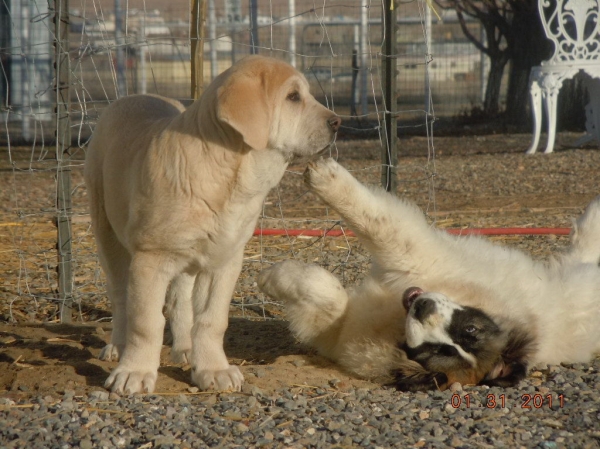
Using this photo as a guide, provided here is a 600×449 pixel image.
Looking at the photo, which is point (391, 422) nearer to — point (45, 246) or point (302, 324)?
point (302, 324)

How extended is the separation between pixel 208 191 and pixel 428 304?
1.05 meters

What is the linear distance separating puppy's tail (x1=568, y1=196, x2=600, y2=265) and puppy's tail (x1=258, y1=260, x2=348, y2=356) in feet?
5.03

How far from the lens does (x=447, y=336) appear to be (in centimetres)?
360

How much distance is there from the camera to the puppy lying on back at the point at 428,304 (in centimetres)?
362

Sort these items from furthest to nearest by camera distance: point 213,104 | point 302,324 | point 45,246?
1. point 45,246
2. point 302,324
3. point 213,104

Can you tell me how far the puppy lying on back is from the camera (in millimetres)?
3617

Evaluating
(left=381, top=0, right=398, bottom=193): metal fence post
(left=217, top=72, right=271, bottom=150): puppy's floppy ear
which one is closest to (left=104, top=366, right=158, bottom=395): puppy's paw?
(left=217, top=72, right=271, bottom=150): puppy's floppy ear

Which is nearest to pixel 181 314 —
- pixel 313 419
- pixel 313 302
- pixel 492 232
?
pixel 313 302

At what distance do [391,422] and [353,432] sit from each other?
19 centimetres

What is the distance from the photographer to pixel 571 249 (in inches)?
189

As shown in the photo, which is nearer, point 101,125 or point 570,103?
point 101,125

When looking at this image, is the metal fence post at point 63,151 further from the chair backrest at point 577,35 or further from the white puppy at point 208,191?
the chair backrest at point 577,35

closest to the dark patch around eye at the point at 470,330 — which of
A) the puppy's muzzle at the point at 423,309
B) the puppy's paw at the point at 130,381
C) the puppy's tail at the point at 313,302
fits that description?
the puppy's muzzle at the point at 423,309

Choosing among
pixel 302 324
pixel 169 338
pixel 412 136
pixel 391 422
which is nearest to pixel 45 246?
pixel 169 338
